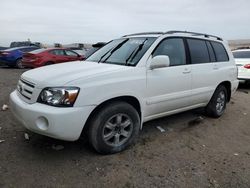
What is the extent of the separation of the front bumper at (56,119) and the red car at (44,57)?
9.55 m

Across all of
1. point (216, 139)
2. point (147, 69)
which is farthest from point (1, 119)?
point (216, 139)

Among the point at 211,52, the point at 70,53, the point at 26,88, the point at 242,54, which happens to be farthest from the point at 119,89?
the point at 70,53

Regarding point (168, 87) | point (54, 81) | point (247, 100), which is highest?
point (54, 81)

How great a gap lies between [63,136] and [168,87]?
1.84 metres

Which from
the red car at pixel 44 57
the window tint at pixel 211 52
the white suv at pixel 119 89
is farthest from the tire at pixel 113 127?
the red car at pixel 44 57

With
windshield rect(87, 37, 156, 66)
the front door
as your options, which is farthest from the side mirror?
windshield rect(87, 37, 156, 66)

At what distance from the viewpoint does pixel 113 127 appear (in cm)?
339

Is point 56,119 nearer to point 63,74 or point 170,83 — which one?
point 63,74

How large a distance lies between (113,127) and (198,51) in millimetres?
2391

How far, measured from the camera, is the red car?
12.0 meters

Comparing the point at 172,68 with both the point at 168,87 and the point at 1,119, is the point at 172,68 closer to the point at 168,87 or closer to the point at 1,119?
the point at 168,87

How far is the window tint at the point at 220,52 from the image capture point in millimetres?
5152

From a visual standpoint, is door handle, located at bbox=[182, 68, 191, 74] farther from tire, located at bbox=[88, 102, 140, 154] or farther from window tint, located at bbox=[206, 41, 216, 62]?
tire, located at bbox=[88, 102, 140, 154]

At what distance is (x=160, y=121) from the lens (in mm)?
4922
